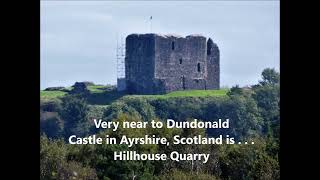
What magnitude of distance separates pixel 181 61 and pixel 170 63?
322 mm

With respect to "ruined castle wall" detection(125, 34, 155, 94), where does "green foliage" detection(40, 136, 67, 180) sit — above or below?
below

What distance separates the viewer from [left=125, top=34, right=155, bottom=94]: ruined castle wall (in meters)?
16.6

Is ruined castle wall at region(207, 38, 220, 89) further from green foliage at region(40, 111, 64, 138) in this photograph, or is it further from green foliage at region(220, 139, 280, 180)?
green foliage at region(40, 111, 64, 138)

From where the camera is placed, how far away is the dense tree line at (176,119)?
15.0 m

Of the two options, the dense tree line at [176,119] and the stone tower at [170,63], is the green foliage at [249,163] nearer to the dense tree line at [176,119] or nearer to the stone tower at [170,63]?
the dense tree line at [176,119]

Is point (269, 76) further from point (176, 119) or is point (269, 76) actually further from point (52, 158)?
point (52, 158)

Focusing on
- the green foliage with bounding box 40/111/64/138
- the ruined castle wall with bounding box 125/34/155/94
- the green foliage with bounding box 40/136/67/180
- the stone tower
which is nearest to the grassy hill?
the stone tower

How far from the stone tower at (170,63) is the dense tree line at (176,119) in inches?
11.9

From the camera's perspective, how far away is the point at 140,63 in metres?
17.7

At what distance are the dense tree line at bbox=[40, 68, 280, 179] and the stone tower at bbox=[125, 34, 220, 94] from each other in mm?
303
